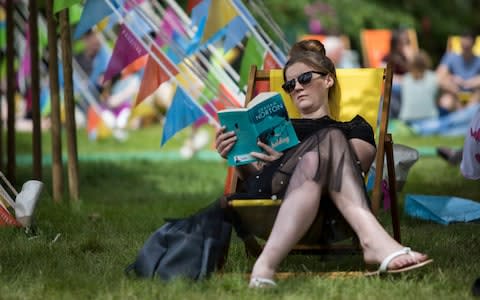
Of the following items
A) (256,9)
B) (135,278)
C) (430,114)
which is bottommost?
(430,114)

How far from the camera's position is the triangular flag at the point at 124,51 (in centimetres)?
627

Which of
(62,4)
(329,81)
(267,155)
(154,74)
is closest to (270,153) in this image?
(267,155)

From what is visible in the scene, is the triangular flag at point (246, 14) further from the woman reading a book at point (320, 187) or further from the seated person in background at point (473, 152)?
the woman reading a book at point (320, 187)

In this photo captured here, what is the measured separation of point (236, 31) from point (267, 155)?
8.38ft

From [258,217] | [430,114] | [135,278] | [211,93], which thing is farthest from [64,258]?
[430,114]

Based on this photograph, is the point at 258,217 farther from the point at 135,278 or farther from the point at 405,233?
the point at 405,233

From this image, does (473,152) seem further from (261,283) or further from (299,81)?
(261,283)

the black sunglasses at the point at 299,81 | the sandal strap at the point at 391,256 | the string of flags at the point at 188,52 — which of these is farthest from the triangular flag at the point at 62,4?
the sandal strap at the point at 391,256

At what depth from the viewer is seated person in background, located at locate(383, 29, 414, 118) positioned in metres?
14.4

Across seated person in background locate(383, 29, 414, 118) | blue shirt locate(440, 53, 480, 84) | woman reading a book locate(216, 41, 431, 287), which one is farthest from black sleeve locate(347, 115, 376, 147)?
blue shirt locate(440, 53, 480, 84)

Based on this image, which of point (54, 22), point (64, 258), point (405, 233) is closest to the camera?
point (64, 258)

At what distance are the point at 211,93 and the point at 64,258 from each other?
7.78ft

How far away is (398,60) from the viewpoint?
14.7m

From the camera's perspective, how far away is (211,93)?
6.57 metres
